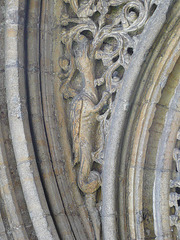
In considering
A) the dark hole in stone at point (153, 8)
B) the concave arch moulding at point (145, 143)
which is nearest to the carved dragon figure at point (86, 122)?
the concave arch moulding at point (145, 143)

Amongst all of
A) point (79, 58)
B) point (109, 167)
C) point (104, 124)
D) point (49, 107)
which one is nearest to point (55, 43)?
point (79, 58)

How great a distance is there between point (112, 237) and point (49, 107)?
142 centimetres

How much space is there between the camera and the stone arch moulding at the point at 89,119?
4.52 metres

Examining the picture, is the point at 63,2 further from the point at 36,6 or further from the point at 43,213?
the point at 43,213

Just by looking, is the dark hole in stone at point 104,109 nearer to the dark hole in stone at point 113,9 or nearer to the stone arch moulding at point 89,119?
the stone arch moulding at point 89,119

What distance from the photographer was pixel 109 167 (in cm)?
461

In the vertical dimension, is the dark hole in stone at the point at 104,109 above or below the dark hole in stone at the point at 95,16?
below

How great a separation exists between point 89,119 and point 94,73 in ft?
1.51

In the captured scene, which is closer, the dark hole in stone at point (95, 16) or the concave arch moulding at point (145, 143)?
the concave arch moulding at point (145, 143)

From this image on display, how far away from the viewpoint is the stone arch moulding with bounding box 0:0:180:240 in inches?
178

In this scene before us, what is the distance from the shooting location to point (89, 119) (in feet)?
15.9

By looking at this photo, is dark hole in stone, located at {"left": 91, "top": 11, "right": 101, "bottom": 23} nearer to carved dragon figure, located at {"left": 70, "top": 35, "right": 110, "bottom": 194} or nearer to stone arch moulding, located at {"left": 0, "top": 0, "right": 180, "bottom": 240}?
stone arch moulding, located at {"left": 0, "top": 0, "right": 180, "bottom": 240}

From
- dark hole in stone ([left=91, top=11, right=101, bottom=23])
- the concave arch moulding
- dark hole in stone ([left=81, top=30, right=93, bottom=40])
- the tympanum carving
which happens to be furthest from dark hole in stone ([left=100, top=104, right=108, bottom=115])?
dark hole in stone ([left=91, top=11, right=101, bottom=23])

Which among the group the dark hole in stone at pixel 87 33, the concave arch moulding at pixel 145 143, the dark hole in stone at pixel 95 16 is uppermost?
the dark hole in stone at pixel 95 16
